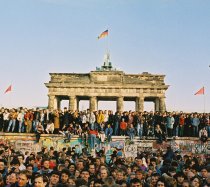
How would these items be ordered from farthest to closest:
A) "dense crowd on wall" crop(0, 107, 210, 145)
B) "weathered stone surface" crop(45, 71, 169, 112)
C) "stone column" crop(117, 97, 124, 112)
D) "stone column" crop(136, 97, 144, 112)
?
"stone column" crop(117, 97, 124, 112)
"stone column" crop(136, 97, 144, 112)
"weathered stone surface" crop(45, 71, 169, 112)
"dense crowd on wall" crop(0, 107, 210, 145)

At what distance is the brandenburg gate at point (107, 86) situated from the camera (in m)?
49.4

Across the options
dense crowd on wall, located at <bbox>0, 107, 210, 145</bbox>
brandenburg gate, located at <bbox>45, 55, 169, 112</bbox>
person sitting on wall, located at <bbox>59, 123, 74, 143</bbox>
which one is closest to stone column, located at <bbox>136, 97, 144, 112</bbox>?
brandenburg gate, located at <bbox>45, 55, 169, 112</bbox>

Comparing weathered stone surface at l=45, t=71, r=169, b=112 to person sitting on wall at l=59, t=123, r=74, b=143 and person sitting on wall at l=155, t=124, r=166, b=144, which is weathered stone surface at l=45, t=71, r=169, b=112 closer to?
person sitting on wall at l=59, t=123, r=74, b=143

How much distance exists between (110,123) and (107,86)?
24.2 m

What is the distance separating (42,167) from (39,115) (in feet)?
44.6

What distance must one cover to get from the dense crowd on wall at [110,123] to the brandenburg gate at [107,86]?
23.5 metres

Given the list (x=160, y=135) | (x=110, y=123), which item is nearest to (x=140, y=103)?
(x=110, y=123)

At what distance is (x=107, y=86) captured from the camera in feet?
163

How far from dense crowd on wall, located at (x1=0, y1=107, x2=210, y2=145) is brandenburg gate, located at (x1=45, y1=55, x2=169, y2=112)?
77.0ft

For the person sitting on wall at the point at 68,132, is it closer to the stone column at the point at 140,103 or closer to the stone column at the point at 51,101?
the stone column at the point at 51,101

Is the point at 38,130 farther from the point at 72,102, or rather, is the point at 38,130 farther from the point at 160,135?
the point at 72,102

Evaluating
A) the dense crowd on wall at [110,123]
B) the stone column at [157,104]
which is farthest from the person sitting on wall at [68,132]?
the stone column at [157,104]

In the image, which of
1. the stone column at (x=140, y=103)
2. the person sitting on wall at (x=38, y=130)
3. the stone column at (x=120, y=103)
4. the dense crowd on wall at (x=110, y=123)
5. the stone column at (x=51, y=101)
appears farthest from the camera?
the stone column at (x=120, y=103)

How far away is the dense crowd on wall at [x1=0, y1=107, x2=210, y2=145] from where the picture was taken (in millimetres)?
25000
